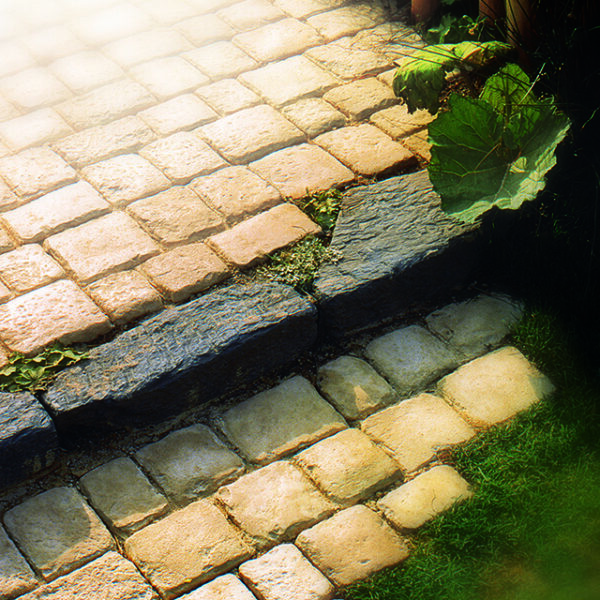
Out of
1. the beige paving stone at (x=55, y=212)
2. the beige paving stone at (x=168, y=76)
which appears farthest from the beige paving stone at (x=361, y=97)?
the beige paving stone at (x=55, y=212)

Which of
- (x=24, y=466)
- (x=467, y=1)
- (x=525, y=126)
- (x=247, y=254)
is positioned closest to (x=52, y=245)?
(x=247, y=254)

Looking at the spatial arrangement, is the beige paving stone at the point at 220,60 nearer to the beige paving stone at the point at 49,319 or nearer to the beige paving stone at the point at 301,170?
the beige paving stone at the point at 301,170

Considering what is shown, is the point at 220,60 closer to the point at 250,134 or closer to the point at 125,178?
the point at 250,134

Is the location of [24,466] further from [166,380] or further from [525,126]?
[525,126]

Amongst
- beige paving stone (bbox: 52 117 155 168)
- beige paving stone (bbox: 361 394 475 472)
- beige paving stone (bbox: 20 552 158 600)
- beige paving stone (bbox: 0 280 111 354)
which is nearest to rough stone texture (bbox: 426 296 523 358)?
beige paving stone (bbox: 361 394 475 472)

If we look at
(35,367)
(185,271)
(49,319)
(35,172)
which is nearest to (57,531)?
(35,367)

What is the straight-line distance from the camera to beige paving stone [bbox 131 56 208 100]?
4684 mm

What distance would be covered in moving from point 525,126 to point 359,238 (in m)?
0.82

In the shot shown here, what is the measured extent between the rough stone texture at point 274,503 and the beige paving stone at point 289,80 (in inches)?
88.7

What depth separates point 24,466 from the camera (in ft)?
9.61

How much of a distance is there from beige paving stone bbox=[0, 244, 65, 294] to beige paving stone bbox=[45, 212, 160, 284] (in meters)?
0.05

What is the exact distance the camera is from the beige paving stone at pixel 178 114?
4.39m

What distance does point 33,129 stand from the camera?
443 cm

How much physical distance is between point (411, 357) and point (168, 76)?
2.37 m
